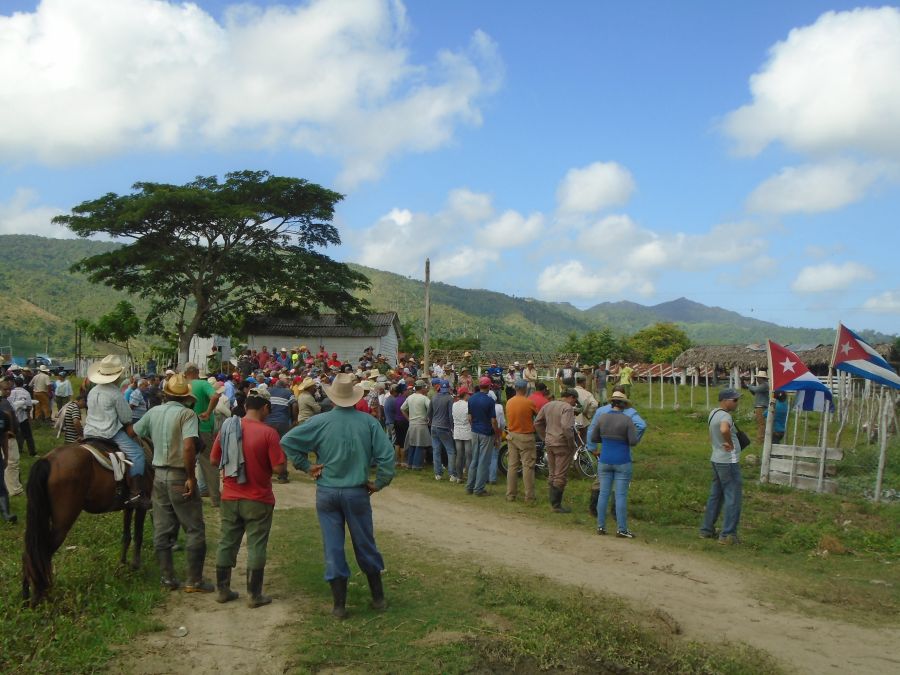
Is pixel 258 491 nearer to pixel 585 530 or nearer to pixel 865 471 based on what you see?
pixel 585 530


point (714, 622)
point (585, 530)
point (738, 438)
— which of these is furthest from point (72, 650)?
point (738, 438)

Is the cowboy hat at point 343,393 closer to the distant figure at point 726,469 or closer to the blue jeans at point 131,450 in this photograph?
the blue jeans at point 131,450

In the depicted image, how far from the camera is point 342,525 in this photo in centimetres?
631

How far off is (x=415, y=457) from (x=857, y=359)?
826cm

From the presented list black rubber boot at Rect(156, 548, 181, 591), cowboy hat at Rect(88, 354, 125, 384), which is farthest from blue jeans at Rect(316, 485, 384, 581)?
cowboy hat at Rect(88, 354, 125, 384)

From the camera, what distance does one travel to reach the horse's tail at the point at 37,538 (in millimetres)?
6324

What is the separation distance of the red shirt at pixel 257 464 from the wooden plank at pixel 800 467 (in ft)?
31.2

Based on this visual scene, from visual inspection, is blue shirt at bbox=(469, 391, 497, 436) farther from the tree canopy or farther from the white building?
the tree canopy

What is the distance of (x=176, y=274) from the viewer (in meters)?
37.4

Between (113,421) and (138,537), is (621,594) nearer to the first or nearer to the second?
(138,537)

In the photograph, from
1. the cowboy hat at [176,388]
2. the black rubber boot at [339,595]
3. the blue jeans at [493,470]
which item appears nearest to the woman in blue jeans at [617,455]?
the blue jeans at [493,470]

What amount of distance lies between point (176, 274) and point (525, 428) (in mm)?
29790

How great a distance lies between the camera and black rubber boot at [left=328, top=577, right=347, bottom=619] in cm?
624

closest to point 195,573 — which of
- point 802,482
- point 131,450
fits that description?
point 131,450
